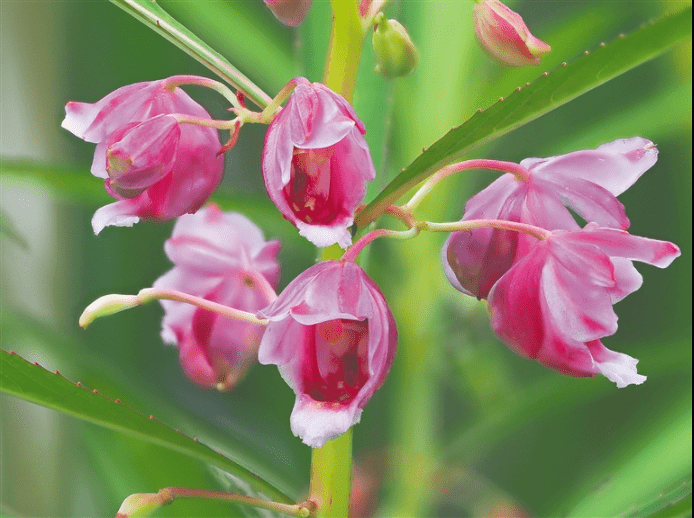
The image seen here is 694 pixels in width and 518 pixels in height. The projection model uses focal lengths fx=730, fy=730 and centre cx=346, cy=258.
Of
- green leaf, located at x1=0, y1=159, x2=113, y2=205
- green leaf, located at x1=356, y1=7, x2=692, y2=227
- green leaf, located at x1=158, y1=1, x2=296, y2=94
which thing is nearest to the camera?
green leaf, located at x1=356, y1=7, x2=692, y2=227

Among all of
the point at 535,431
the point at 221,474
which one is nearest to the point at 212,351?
the point at 221,474

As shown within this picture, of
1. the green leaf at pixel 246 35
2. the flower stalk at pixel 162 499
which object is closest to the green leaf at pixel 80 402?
the flower stalk at pixel 162 499

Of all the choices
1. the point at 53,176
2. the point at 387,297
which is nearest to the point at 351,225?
the point at 53,176

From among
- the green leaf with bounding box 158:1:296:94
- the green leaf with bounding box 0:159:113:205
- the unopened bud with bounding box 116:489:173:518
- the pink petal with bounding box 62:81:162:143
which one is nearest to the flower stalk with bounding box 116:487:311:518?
the unopened bud with bounding box 116:489:173:518

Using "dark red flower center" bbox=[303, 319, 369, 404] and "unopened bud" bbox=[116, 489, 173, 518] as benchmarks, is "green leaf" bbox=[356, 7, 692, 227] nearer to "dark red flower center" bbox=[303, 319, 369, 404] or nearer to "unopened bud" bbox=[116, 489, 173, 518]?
"dark red flower center" bbox=[303, 319, 369, 404]

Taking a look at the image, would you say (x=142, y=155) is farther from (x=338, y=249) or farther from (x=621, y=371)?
(x=621, y=371)

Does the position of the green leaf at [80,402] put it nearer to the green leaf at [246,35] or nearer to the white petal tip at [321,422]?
the white petal tip at [321,422]
